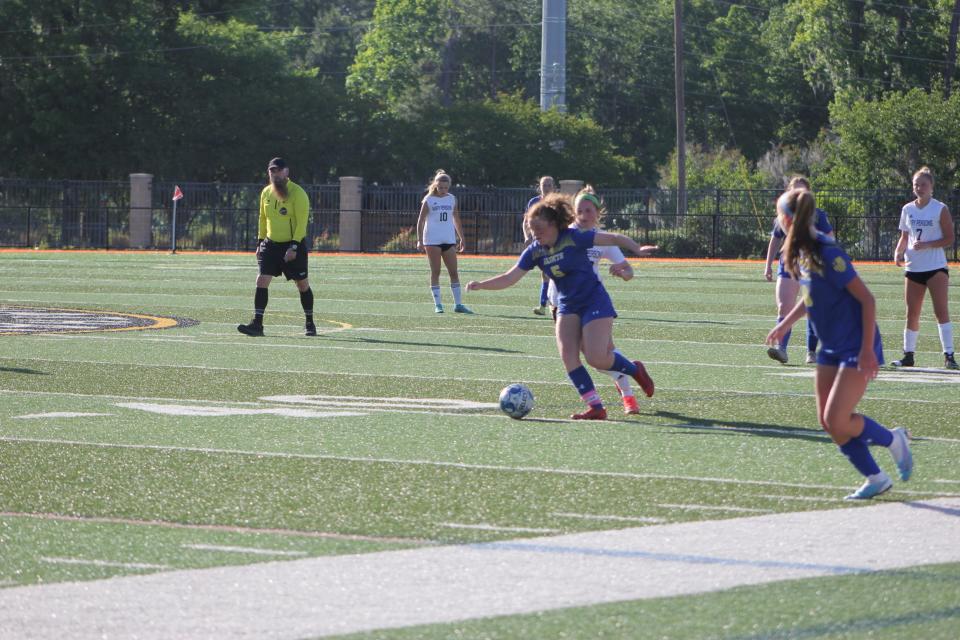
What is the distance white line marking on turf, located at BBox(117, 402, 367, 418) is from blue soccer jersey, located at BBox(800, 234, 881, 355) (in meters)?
4.30

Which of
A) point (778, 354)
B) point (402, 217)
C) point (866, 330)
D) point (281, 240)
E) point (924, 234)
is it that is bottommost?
point (778, 354)

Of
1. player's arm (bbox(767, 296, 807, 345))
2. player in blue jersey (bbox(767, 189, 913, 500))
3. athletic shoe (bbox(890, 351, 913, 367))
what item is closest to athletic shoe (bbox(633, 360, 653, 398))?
player's arm (bbox(767, 296, 807, 345))

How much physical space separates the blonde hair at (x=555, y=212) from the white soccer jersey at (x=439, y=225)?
35.7 feet

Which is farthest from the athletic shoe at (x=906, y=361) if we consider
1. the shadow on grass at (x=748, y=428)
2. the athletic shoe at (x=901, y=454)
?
the athletic shoe at (x=901, y=454)

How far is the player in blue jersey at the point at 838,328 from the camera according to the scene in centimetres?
760

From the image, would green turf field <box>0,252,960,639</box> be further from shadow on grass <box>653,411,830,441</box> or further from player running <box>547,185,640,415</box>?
player running <box>547,185,640,415</box>

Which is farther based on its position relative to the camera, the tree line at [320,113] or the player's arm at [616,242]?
the tree line at [320,113]

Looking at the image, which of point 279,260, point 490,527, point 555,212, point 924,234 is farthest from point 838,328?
point 279,260

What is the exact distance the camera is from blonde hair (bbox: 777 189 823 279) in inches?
299

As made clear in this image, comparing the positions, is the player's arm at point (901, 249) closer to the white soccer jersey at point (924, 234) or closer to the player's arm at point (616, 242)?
the white soccer jersey at point (924, 234)

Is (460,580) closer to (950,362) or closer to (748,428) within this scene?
(748,428)

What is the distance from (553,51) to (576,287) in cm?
5035

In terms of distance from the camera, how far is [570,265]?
421 inches

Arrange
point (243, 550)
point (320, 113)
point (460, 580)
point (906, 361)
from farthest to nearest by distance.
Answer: point (320, 113)
point (906, 361)
point (243, 550)
point (460, 580)
